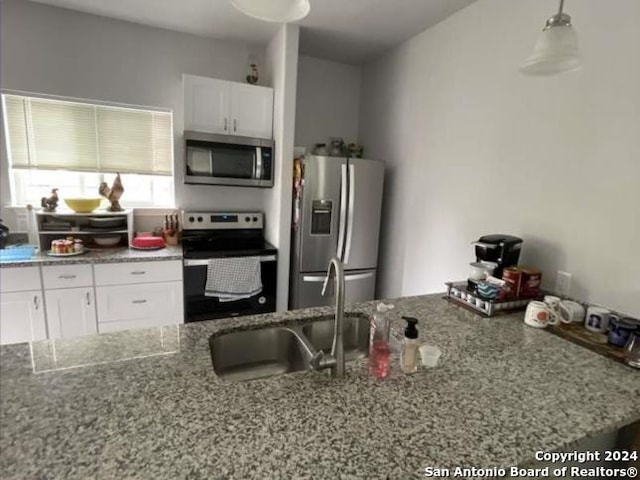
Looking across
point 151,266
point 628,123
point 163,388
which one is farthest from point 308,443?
point 151,266

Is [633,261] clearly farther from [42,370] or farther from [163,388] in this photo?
[42,370]

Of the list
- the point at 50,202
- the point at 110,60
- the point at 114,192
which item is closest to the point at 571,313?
the point at 114,192

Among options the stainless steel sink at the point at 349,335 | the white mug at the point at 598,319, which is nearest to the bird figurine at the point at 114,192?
the stainless steel sink at the point at 349,335

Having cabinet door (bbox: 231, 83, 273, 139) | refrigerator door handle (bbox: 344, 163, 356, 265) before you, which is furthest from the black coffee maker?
cabinet door (bbox: 231, 83, 273, 139)

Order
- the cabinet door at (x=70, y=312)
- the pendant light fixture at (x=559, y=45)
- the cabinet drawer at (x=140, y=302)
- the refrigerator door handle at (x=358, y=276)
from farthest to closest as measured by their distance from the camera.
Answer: the refrigerator door handle at (x=358, y=276) → the cabinet drawer at (x=140, y=302) → the cabinet door at (x=70, y=312) → the pendant light fixture at (x=559, y=45)

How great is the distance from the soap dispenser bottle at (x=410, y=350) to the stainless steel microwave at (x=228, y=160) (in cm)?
203

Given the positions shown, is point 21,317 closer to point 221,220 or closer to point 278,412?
point 221,220

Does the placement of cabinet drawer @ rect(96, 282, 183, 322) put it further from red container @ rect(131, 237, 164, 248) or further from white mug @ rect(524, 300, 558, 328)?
white mug @ rect(524, 300, 558, 328)

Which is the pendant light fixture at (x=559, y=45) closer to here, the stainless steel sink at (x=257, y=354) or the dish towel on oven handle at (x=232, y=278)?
the stainless steel sink at (x=257, y=354)

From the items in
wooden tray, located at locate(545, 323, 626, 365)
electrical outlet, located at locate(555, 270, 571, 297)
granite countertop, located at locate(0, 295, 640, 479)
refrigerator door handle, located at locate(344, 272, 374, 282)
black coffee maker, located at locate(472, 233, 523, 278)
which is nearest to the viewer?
granite countertop, located at locate(0, 295, 640, 479)

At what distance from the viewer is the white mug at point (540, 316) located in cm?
149

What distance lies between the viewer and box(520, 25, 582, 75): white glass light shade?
3.76 ft

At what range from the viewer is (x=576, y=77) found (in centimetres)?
158

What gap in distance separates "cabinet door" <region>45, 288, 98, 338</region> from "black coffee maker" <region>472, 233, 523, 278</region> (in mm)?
2554
